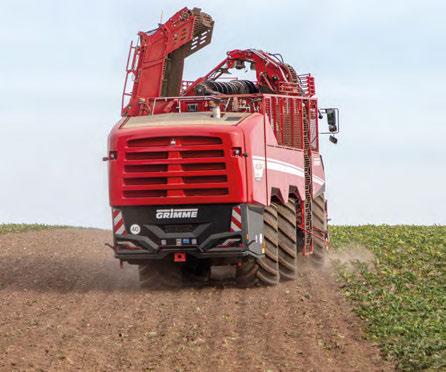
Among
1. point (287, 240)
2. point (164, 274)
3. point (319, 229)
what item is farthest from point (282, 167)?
point (319, 229)

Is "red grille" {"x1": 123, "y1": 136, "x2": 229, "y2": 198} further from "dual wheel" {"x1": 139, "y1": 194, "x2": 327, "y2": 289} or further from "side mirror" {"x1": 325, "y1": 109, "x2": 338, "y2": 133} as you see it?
"side mirror" {"x1": 325, "y1": 109, "x2": 338, "y2": 133}

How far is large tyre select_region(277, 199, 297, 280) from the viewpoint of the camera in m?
17.5

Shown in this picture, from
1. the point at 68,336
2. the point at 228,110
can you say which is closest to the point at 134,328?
the point at 68,336

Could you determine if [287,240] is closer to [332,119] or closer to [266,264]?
[266,264]

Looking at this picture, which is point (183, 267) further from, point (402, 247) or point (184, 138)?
point (402, 247)

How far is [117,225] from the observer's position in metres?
16.3

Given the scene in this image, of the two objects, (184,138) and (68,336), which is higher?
(184,138)

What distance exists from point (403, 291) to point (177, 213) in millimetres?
4617

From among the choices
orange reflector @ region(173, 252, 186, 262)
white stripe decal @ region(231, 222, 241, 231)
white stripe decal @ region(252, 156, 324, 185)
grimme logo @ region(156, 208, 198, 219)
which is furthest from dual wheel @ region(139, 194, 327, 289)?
grimme logo @ region(156, 208, 198, 219)

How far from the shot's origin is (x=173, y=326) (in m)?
13.3

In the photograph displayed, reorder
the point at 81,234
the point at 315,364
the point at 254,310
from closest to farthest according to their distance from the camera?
the point at 315,364
the point at 254,310
the point at 81,234

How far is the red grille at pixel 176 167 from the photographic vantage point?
1577 cm

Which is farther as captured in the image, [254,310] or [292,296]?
[292,296]

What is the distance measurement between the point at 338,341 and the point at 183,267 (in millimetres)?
5441
